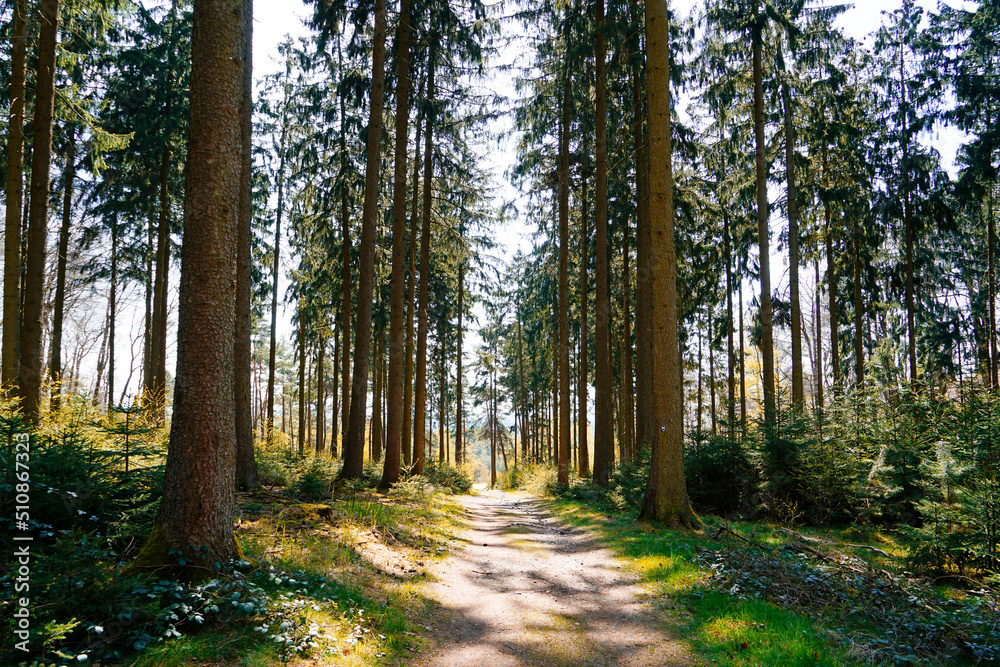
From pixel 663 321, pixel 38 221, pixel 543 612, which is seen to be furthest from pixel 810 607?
pixel 38 221

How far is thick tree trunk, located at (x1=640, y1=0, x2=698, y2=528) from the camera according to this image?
925cm

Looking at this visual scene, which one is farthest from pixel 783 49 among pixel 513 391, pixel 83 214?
pixel 513 391

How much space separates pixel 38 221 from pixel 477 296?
17.7 metres

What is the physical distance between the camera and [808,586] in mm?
5363

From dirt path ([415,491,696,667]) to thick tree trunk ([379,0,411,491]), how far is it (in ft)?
15.8

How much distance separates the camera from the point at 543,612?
552 centimetres

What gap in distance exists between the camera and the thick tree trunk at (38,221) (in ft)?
28.0

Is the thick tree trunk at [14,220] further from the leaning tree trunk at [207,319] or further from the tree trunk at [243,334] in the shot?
the leaning tree trunk at [207,319]

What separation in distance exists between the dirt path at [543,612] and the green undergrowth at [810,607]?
37 cm

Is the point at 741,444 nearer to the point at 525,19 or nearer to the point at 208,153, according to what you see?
the point at 208,153

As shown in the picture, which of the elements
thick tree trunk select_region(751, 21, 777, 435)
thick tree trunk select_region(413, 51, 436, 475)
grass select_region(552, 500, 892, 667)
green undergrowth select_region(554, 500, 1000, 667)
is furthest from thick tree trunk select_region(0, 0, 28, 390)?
thick tree trunk select_region(751, 21, 777, 435)

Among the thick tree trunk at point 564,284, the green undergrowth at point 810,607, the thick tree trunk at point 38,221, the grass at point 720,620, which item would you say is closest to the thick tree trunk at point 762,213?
the thick tree trunk at point 564,284
